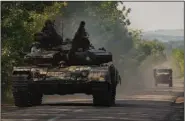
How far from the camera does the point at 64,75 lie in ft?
69.1

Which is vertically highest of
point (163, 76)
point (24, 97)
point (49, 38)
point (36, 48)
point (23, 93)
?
point (49, 38)

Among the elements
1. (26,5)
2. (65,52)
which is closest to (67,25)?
(26,5)

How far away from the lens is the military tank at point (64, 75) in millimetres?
20875

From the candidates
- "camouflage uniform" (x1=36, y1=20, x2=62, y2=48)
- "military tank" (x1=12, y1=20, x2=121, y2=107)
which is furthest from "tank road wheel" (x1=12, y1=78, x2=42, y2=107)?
"camouflage uniform" (x1=36, y1=20, x2=62, y2=48)

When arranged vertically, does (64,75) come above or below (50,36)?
below

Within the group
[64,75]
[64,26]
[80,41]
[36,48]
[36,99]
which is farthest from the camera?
[64,26]

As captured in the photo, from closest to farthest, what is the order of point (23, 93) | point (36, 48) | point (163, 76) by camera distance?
1. point (23, 93)
2. point (36, 48)
3. point (163, 76)

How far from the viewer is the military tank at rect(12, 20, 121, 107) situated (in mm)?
20875

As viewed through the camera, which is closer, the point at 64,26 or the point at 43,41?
the point at 43,41

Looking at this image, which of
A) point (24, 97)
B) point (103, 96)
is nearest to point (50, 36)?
point (24, 97)

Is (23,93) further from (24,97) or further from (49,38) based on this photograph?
(49,38)

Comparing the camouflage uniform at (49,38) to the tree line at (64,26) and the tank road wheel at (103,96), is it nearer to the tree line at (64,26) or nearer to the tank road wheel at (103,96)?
the tree line at (64,26)

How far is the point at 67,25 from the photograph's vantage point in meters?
54.3

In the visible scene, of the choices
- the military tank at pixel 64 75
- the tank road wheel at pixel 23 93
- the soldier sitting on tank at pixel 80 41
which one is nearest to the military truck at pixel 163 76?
the soldier sitting on tank at pixel 80 41
